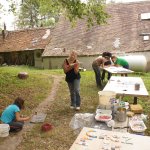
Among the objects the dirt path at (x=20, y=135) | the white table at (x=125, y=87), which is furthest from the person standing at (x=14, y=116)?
the white table at (x=125, y=87)

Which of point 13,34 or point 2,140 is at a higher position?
point 13,34

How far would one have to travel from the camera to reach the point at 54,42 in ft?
88.3

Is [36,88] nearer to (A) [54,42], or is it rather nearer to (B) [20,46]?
(A) [54,42]

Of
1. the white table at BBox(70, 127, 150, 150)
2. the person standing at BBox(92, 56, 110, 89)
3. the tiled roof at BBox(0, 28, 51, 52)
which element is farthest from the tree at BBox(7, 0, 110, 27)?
the tiled roof at BBox(0, 28, 51, 52)

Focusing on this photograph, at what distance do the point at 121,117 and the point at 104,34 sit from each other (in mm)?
20590

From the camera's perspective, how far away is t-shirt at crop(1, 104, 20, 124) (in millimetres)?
7957

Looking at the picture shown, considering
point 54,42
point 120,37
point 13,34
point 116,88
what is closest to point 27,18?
point 13,34

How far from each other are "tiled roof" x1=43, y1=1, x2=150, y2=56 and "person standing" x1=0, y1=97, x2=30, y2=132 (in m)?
17.0

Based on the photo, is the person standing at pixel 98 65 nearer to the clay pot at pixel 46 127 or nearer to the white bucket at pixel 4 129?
the clay pot at pixel 46 127

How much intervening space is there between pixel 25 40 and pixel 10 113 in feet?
86.0

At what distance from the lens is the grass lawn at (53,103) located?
24.6 feet

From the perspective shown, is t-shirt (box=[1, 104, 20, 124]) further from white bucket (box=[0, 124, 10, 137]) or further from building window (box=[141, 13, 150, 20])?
building window (box=[141, 13, 150, 20])

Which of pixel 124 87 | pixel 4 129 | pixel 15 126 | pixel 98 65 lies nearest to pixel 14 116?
pixel 15 126

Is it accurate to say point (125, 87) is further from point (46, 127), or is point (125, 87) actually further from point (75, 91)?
point (46, 127)
